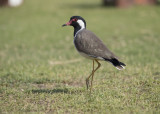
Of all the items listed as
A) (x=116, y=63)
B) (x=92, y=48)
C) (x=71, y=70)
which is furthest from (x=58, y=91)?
(x=71, y=70)

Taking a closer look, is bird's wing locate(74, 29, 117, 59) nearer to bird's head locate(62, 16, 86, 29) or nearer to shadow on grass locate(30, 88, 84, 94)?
bird's head locate(62, 16, 86, 29)

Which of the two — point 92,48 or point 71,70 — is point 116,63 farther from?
point 71,70

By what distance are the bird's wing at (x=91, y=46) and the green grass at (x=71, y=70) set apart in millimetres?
351

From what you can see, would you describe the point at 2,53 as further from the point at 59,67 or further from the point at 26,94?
the point at 26,94

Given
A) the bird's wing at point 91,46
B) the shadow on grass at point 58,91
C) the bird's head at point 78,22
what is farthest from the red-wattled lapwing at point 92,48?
the shadow on grass at point 58,91

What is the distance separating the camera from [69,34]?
14531 millimetres

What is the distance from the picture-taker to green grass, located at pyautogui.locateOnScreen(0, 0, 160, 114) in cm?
521

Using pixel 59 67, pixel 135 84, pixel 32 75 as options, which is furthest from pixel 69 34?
pixel 135 84

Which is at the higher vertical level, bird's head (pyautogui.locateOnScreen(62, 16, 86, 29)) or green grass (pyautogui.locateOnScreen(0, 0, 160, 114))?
bird's head (pyautogui.locateOnScreen(62, 16, 86, 29))

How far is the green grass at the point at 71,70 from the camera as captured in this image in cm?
521

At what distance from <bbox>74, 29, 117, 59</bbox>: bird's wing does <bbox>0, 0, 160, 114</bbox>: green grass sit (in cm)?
35

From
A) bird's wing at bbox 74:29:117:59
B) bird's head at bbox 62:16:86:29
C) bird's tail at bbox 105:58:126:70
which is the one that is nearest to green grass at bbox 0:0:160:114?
bird's tail at bbox 105:58:126:70

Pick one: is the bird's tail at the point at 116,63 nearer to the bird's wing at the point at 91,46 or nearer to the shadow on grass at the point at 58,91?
the bird's wing at the point at 91,46

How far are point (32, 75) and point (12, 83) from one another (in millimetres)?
737
